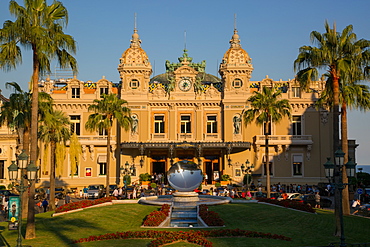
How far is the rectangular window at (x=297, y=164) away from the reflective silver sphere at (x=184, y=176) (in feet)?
97.3

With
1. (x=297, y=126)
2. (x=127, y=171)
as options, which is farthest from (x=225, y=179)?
(x=297, y=126)

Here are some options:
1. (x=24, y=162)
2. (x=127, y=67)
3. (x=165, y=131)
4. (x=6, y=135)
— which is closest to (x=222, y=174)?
(x=165, y=131)

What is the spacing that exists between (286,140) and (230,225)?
33.2 meters

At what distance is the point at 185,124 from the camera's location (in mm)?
59844

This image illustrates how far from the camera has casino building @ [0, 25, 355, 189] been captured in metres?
58.7

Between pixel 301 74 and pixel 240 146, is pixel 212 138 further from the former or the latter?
pixel 301 74

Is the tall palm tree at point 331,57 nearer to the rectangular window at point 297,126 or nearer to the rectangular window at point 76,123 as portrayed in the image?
the rectangular window at point 297,126

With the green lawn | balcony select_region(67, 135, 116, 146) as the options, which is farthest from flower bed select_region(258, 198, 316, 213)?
balcony select_region(67, 135, 116, 146)

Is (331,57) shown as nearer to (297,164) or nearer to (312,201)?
(312,201)

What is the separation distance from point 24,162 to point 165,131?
129 ft

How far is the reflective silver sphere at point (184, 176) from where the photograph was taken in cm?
3222

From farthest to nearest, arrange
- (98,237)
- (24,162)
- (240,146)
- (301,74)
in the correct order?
1. (240,146)
2. (301,74)
3. (98,237)
4. (24,162)

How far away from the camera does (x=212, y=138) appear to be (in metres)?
59.0

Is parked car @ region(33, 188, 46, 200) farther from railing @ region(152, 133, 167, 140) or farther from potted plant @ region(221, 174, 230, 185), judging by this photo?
potted plant @ region(221, 174, 230, 185)
